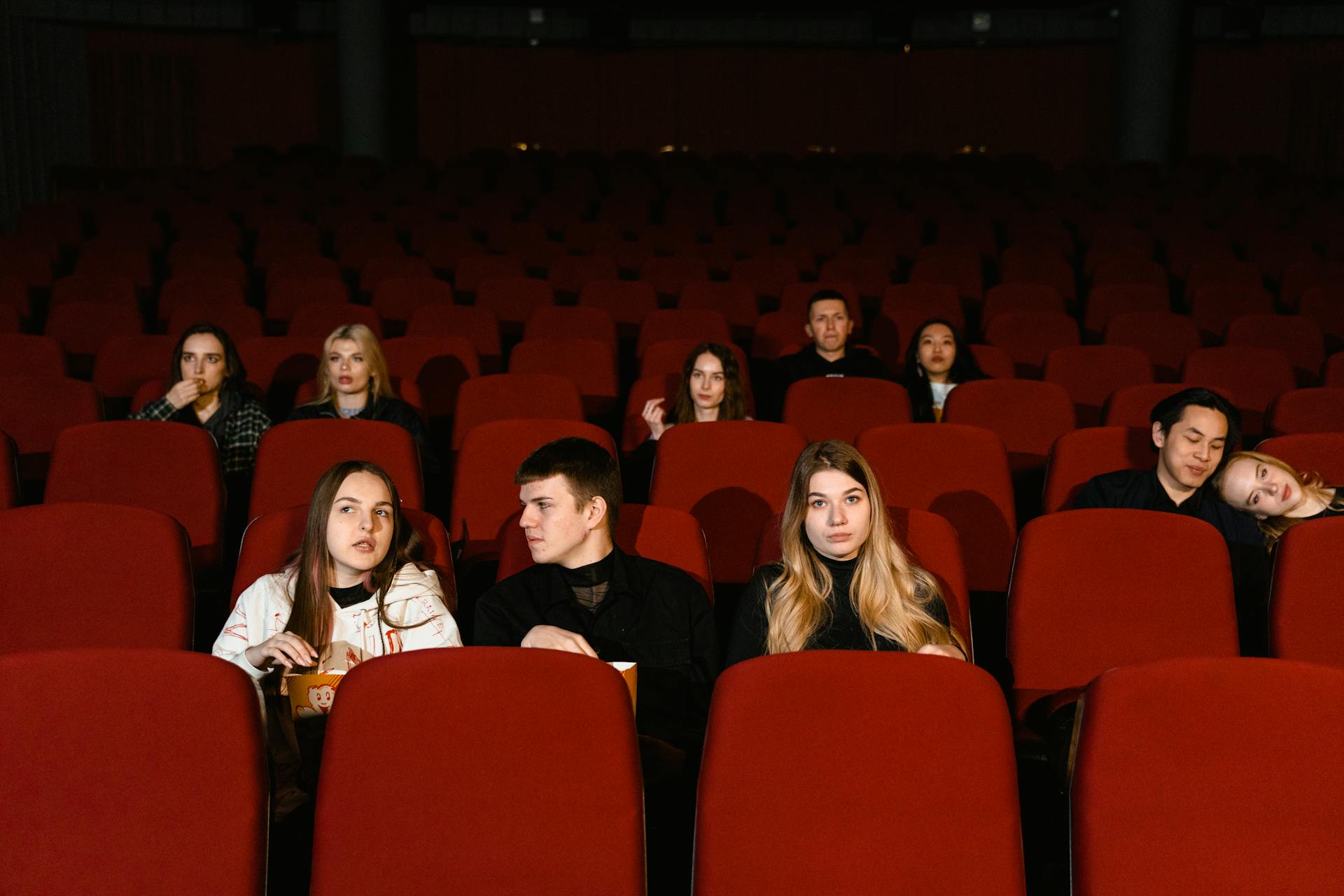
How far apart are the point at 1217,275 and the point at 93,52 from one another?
33.1ft

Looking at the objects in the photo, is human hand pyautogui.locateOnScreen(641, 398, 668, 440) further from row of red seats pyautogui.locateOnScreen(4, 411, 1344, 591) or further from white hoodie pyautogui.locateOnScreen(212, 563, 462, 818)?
white hoodie pyautogui.locateOnScreen(212, 563, 462, 818)

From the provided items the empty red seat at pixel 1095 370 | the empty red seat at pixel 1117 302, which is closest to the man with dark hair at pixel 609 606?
the empty red seat at pixel 1095 370

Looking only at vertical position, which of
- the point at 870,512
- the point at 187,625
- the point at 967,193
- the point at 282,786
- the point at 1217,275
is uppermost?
the point at 967,193

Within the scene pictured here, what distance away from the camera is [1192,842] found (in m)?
1.50

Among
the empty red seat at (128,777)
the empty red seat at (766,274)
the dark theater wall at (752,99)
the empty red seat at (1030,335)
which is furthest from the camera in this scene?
the dark theater wall at (752,99)

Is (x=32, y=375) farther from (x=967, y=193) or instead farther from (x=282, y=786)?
(x=967, y=193)

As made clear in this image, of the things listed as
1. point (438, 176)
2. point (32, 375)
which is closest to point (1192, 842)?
point (32, 375)

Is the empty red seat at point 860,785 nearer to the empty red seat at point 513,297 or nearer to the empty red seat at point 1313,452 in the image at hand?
the empty red seat at point 1313,452

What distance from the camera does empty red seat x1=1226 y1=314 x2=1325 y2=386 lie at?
14.8ft

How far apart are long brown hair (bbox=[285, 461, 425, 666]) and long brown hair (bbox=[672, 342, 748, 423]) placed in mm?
1422

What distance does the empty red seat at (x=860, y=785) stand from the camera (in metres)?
1.51

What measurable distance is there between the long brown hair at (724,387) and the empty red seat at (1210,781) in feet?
6.80

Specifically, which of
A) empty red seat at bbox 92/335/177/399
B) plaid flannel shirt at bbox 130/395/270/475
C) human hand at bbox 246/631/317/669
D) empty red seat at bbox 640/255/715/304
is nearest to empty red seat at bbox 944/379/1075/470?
plaid flannel shirt at bbox 130/395/270/475

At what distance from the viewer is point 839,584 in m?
2.16
